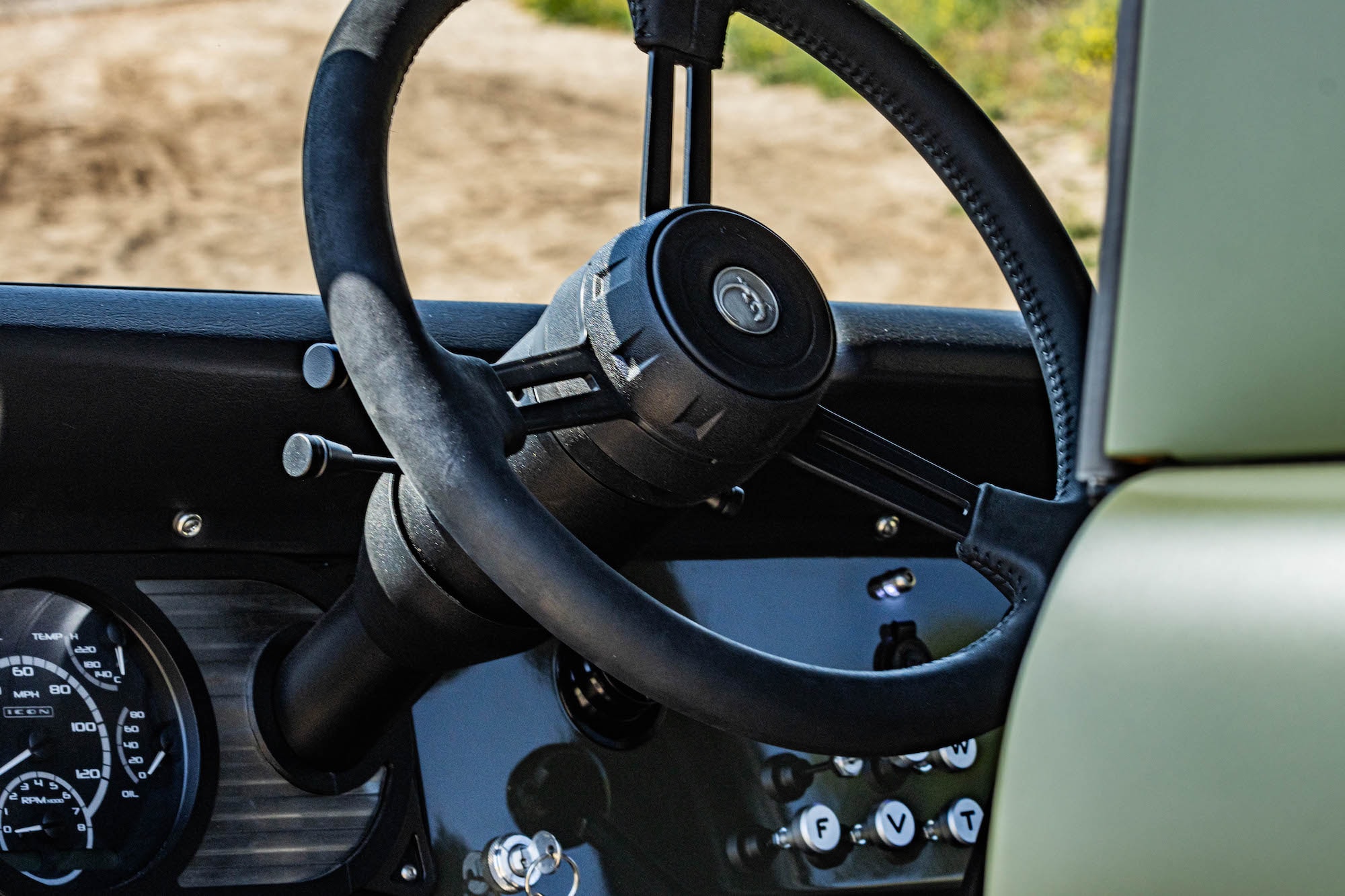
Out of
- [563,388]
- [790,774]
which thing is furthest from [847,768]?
[563,388]

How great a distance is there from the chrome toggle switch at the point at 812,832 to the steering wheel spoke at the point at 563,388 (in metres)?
0.65

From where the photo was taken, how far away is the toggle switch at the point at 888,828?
1497 millimetres

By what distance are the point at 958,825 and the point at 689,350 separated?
0.78 m

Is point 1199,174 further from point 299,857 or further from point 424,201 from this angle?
point 424,201

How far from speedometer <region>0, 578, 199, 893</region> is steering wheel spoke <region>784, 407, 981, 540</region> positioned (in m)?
0.62

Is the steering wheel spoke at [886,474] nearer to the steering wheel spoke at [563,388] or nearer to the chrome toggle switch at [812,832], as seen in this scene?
the steering wheel spoke at [563,388]

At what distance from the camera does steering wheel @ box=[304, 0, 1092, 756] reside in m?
0.81

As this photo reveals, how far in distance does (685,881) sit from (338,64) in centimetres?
85

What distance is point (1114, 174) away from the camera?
0.58 m

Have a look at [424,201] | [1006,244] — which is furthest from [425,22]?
[424,201]

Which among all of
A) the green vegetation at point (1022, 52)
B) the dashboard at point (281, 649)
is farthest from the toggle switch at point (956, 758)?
the green vegetation at point (1022, 52)

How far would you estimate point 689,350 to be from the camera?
95 centimetres

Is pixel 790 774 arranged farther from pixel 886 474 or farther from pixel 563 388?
pixel 563 388

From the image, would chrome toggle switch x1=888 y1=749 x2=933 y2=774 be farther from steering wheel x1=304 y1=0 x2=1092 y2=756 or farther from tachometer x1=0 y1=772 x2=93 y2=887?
tachometer x1=0 y1=772 x2=93 y2=887
